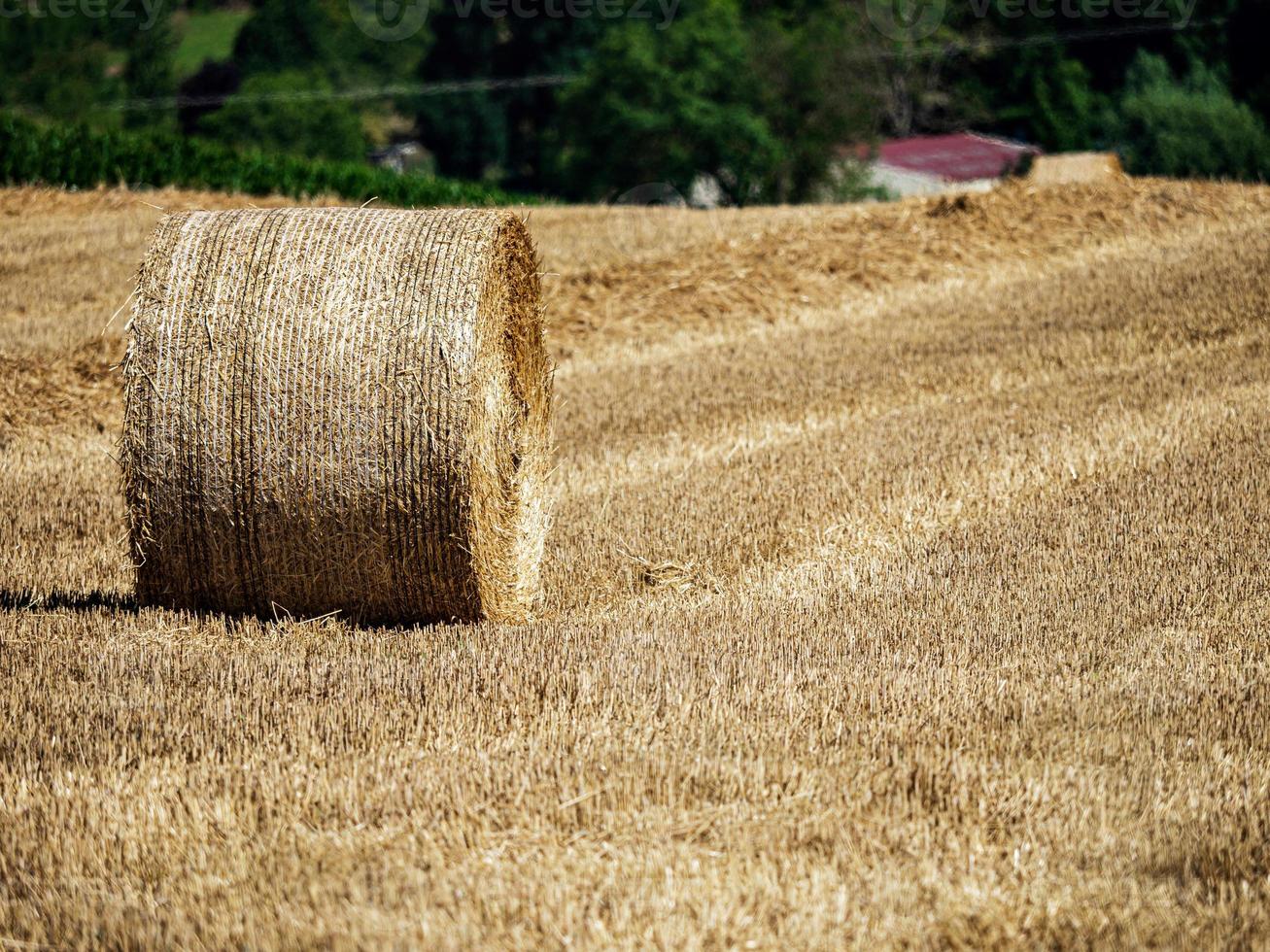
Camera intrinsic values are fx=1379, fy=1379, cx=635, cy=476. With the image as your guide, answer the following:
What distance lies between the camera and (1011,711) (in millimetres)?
5211

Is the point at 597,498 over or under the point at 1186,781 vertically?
under

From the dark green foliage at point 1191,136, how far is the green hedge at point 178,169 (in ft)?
89.9

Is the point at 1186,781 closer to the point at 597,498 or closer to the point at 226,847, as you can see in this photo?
the point at 226,847

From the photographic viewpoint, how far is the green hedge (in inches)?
874

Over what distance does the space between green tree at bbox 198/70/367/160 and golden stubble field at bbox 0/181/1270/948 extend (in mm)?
62101

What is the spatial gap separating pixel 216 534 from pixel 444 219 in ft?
6.16

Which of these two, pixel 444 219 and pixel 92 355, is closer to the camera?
pixel 444 219

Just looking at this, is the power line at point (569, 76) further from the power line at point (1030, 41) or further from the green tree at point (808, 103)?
the green tree at point (808, 103)

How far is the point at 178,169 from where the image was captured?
24359 mm

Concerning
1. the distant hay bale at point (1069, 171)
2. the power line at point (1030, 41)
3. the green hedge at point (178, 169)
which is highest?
the power line at point (1030, 41)

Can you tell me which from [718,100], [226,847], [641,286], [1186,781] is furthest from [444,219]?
[718,100]

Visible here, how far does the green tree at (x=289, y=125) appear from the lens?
70500 millimetres


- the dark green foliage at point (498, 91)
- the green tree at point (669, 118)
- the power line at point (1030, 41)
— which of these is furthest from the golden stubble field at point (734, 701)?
the dark green foliage at point (498, 91)

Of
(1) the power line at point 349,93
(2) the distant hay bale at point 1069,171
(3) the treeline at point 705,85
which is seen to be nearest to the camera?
(2) the distant hay bale at point 1069,171
